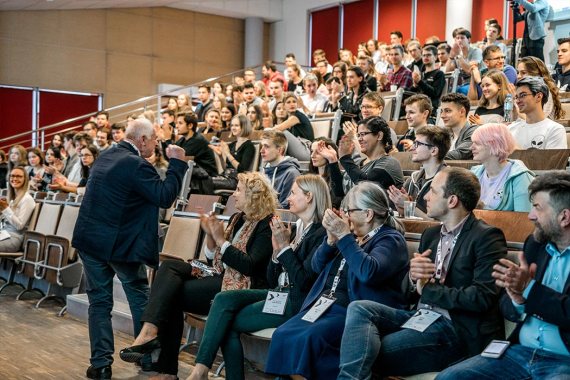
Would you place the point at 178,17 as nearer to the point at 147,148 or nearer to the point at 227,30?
the point at 227,30

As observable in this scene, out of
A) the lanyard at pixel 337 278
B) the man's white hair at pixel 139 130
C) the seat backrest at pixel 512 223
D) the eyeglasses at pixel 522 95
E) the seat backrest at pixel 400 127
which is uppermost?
the eyeglasses at pixel 522 95

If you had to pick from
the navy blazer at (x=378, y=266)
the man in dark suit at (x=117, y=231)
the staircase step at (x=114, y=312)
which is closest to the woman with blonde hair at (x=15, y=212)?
the staircase step at (x=114, y=312)

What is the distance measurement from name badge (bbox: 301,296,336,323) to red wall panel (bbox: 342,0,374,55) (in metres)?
11.1

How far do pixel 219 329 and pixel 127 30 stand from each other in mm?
11288

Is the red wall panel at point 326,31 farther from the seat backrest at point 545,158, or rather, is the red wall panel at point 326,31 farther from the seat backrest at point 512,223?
the seat backrest at point 512,223

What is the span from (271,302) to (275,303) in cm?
2

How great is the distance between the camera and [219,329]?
3.03 meters

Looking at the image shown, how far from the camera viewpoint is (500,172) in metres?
3.19

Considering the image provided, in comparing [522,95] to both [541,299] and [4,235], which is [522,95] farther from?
[4,235]

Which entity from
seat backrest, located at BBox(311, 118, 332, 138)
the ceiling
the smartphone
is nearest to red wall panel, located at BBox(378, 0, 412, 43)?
the ceiling

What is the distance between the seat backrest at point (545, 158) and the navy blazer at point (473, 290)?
1.22 metres

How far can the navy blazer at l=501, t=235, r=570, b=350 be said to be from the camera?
206cm

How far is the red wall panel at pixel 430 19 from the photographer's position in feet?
39.7

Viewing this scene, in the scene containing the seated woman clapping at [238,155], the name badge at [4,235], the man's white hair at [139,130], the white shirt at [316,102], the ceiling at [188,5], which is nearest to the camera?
the man's white hair at [139,130]
